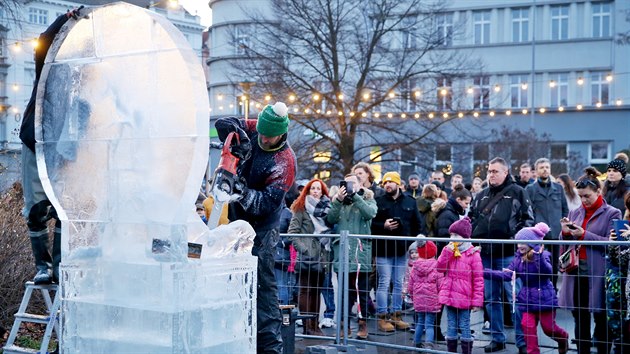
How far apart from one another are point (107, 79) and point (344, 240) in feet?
16.2

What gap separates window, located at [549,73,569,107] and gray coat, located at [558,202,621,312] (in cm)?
4039

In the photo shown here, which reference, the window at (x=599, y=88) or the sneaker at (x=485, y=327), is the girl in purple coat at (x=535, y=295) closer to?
the sneaker at (x=485, y=327)

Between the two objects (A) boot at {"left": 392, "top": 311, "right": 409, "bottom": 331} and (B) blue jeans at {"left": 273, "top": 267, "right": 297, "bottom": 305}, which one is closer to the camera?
(A) boot at {"left": 392, "top": 311, "right": 409, "bottom": 331}

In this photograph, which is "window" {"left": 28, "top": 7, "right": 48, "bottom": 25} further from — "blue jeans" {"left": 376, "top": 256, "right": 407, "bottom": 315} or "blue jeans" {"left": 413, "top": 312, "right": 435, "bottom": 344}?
"blue jeans" {"left": 413, "top": 312, "right": 435, "bottom": 344}

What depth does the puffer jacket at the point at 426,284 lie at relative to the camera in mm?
9108

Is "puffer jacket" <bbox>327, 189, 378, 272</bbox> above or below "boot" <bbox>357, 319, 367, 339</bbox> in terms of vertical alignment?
above

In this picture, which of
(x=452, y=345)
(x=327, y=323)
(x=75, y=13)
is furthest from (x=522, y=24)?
(x=75, y=13)

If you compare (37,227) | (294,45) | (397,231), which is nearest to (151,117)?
(37,227)

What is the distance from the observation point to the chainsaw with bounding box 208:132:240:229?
526 cm

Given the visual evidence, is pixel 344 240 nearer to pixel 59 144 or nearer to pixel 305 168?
pixel 59 144

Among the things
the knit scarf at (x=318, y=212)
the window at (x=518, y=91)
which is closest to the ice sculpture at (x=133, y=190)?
the knit scarf at (x=318, y=212)

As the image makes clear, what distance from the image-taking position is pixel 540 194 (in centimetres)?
1255

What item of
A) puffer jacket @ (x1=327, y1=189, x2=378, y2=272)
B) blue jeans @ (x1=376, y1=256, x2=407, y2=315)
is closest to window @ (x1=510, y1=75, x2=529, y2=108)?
puffer jacket @ (x1=327, y1=189, x2=378, y2=272)

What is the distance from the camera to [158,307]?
14.3 ft
